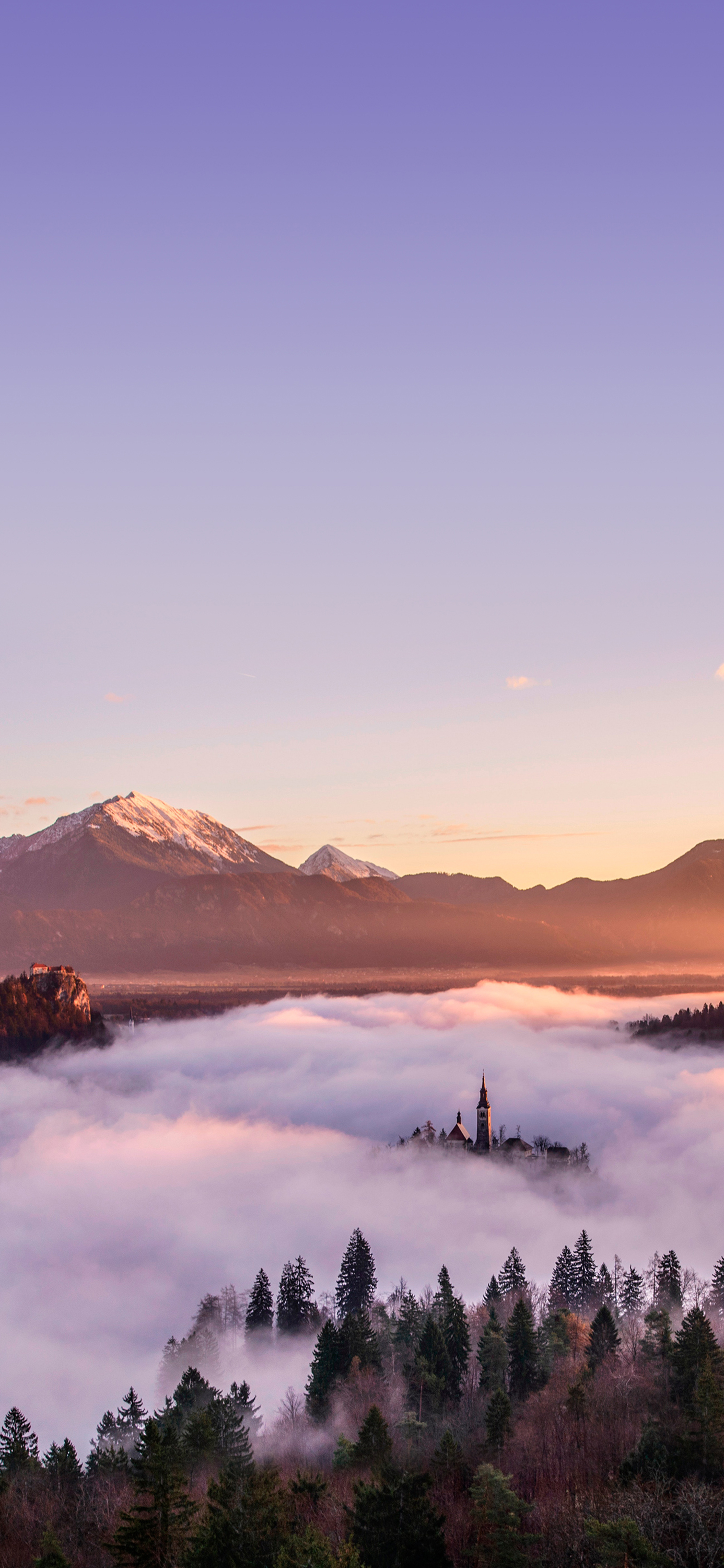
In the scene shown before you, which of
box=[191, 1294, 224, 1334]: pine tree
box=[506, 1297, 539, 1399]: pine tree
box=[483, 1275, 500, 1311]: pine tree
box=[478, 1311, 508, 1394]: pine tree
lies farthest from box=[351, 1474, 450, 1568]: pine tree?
box=[191, 1294, 224, 1334]: pine tree

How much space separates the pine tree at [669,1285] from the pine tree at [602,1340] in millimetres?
22271

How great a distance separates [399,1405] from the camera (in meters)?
88.4

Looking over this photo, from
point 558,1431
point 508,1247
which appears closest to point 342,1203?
point 508,1247

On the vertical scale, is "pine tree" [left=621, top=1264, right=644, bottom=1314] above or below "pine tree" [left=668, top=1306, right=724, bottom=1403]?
below

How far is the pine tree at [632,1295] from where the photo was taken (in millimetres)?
115938

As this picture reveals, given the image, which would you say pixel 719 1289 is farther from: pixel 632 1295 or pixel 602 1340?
pixel 602 1340

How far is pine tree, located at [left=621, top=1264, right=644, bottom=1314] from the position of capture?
380ft

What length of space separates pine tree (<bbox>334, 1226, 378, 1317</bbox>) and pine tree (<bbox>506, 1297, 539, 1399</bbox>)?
37694 mm

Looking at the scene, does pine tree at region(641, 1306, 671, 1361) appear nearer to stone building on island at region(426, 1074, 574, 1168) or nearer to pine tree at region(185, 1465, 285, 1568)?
pine tree at region(185, 1465, 285, 1568)

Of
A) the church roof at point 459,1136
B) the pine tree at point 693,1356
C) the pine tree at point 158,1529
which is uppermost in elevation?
the pine tree at point 158,1529

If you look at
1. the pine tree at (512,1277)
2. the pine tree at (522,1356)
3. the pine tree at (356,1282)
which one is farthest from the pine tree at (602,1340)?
the pine tree at (356,1282)

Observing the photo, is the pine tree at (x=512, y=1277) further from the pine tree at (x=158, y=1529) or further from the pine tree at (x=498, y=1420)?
the pine tree at (x=158, y=1529)

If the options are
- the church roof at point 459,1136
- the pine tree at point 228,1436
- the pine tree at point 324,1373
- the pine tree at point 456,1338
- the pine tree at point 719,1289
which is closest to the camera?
the pine tree at point 228,1436

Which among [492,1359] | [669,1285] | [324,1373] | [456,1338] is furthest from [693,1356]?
[669,1285]
